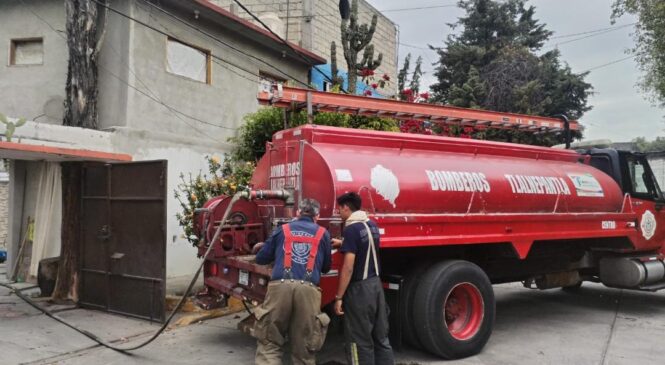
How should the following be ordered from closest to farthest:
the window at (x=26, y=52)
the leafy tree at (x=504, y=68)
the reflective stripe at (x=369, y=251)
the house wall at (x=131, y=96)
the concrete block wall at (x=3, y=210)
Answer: the reflective stripe at (x=369, y=251) < the house wall at (x=131, y=96) < the window at (x=26, y=52) < the concrete block wall at (x=3, y=210) < the leafy tree at (x=504, y=68)

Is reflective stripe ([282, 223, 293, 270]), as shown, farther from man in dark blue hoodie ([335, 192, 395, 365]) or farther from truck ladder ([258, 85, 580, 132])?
truck ladder ([258, 85, 580, 132])

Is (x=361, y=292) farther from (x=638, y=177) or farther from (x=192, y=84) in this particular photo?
(x=192, y=84)

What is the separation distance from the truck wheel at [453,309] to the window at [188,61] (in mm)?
7936

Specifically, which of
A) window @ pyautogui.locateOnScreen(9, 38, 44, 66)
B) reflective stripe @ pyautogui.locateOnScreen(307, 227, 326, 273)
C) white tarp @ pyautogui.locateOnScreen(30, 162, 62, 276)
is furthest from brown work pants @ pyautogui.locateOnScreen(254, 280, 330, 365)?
window @ pyautogui.locateOnScreen(9, 38, 44, 66)

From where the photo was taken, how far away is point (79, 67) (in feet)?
33.6

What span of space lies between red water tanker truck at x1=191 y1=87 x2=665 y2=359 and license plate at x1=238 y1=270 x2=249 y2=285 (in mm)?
21

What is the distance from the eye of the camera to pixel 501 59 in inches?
1005

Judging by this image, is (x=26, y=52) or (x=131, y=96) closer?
(x=131, y=96)

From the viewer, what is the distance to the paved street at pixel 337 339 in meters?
5.92

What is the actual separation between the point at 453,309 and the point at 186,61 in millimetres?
8388

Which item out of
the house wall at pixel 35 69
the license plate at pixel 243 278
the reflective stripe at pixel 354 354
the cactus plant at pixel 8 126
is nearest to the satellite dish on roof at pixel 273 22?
the house wall at pixel 35 69

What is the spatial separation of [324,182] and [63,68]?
26.0 feet

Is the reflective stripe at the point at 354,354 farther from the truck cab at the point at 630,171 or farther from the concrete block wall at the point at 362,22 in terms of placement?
the concrete block wall at the point at 362,22

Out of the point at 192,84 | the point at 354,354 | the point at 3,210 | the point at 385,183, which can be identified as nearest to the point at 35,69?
the point at 192,84
